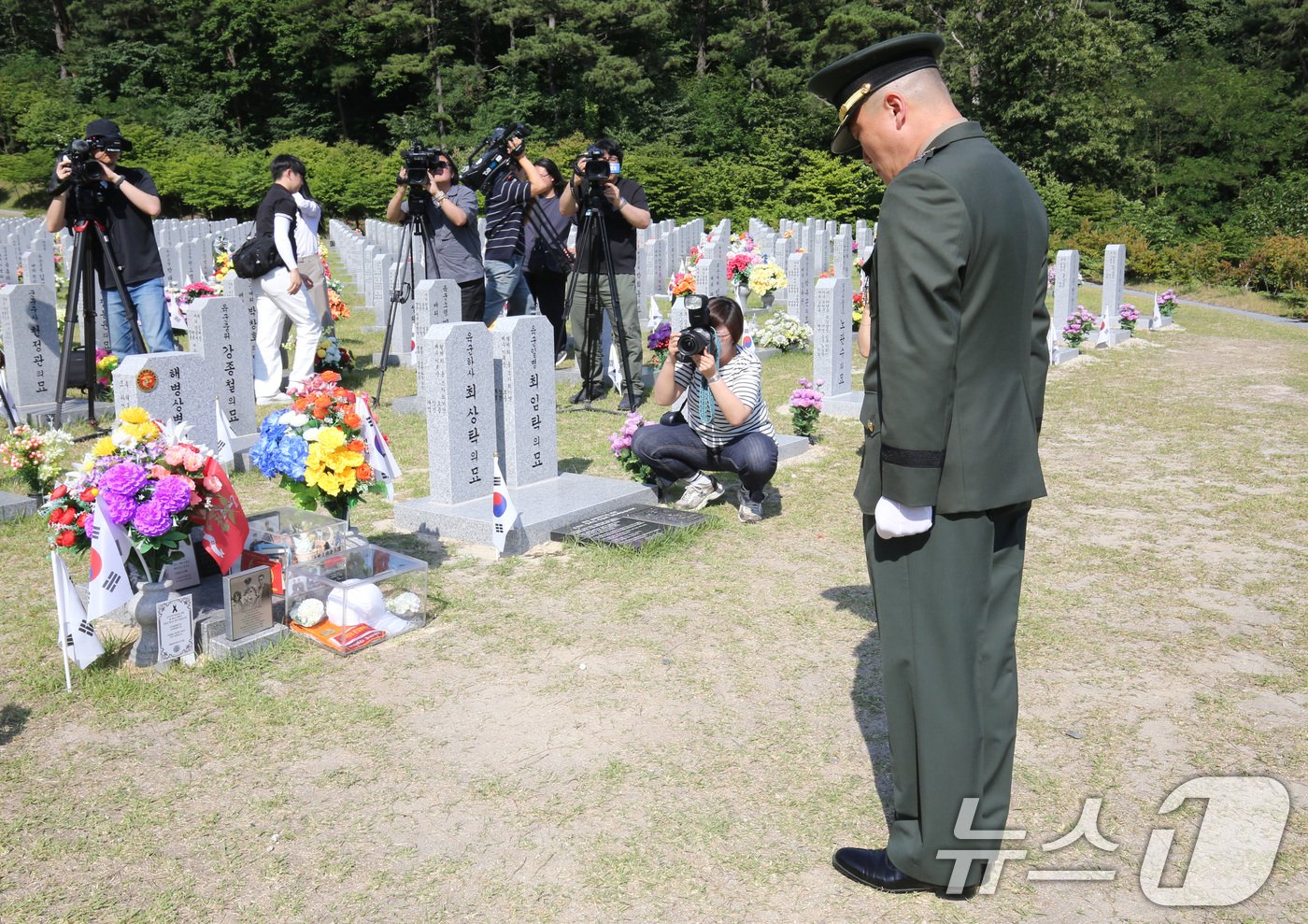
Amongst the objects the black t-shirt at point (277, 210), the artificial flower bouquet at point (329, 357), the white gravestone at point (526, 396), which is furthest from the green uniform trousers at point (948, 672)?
the artificial flower bouquet at point (329, 357)

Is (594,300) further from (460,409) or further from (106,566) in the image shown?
(106,566)

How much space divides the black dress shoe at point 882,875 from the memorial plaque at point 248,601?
2.47 meters

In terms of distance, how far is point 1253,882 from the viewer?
2658 millimetres

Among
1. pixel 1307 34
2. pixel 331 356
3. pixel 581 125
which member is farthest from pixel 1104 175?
pixel 331 356

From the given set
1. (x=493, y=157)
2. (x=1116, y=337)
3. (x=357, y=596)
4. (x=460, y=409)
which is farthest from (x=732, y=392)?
(x=1116, y=337)

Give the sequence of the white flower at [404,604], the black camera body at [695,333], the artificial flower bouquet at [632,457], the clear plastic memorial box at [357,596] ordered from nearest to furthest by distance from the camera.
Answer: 1. the clear plastic memorial box at [357,596]
2. the white flower at [404,604]
3. the black camera body at [695,333]
4. the artificial flower bouquet at [632,457]

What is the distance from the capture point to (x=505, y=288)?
8.95 metres

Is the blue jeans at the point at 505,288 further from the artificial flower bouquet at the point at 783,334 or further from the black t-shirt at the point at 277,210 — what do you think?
the artificial flower bouquet at the point at 783,334

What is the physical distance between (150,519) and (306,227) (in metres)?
5.32

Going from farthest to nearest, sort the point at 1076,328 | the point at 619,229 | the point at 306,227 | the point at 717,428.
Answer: the point at 1076,328 < the point at 306,227 < the point at 619,229 < the point at 717,428

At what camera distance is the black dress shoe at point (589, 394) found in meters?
8.91

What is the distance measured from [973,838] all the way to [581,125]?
39410 millimetres

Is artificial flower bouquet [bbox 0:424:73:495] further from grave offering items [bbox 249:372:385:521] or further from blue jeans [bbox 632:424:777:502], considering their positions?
blue jeans [bbox 632:424:777:502]

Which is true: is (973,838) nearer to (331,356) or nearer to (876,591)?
(876,591)
